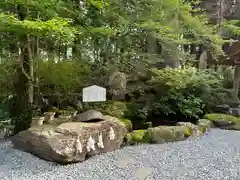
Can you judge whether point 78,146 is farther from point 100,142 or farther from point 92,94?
point 92,94

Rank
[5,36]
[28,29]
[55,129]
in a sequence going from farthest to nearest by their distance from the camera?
[5,36], [55,129], [28,29]

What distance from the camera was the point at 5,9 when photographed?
3924 millimetres

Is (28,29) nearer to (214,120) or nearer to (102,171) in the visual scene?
(102,171)

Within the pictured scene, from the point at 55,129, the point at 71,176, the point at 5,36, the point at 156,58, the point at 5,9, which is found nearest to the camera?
the point at 71,176

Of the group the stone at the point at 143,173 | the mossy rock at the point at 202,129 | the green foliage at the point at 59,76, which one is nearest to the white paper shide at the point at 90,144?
the stone at the point at 143,173

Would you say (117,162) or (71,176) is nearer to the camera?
(71,176)

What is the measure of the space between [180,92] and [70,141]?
11.2 ft

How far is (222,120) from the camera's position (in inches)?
218

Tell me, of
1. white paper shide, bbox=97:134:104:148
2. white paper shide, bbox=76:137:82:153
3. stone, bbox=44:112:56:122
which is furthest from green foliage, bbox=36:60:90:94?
white paper shide, bbox=76:137:82:153

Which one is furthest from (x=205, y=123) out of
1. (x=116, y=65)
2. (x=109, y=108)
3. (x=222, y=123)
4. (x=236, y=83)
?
(x=116, y=65)

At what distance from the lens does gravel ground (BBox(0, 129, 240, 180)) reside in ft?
9.66

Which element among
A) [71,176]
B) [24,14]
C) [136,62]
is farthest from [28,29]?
[136,62]

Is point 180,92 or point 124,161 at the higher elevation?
point 180,92

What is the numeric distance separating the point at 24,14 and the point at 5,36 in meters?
0.56
